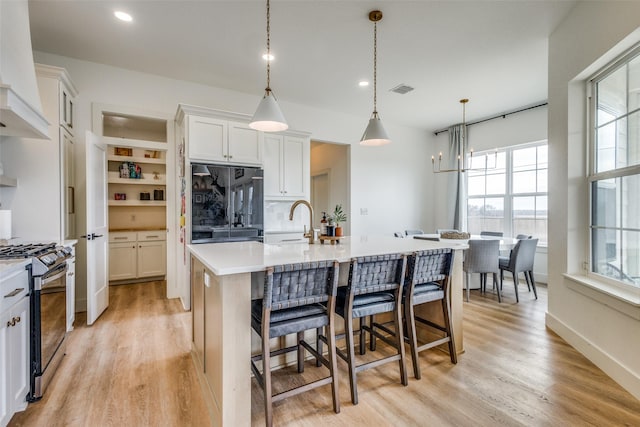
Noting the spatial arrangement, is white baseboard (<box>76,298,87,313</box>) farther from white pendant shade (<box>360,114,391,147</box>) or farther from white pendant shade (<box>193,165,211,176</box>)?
white pendant shade (<box>360,114,391,147</box>)

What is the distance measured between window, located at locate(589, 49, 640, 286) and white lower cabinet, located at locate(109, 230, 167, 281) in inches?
228

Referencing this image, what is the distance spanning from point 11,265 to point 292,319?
5.17 feet

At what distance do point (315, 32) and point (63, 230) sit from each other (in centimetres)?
330

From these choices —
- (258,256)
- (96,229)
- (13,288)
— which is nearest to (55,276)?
(13,288)

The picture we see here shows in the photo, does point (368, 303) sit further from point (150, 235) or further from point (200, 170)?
point (150, 235)

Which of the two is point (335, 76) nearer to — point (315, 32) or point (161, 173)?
point (315, 32)

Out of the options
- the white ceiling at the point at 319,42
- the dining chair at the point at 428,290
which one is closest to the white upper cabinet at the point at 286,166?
the white ceiling at the point at 319,42

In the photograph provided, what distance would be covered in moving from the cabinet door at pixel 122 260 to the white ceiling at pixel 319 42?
278 centimetres

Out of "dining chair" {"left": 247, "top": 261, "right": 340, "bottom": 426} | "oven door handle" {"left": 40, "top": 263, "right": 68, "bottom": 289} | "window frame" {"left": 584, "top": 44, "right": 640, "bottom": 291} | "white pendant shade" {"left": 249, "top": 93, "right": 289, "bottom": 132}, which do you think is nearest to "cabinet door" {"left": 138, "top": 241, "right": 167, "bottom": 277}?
"oven door handle" {"left": 40, "top": 263, "right": 68, "bottom": 289}

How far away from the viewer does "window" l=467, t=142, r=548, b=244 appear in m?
5.08

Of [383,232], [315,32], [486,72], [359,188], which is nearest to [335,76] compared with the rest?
[315,32]

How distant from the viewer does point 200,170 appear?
11.6 feet

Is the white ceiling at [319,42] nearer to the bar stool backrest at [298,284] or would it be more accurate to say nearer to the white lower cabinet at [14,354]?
the bar stool backrest at [298,284]

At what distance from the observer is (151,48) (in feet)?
10.8
